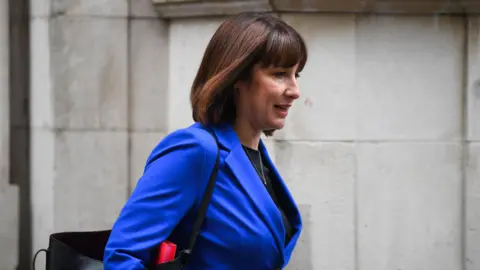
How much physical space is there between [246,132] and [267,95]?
15 centimetres

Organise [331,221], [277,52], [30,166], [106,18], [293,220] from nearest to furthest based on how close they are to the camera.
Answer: [277,52]
[293,220]
[331,221]
[106,18]
[30,166]

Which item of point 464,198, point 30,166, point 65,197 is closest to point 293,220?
point 464,198

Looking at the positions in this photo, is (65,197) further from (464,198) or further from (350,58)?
(464,198)

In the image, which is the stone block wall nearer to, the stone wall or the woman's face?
the stone wall

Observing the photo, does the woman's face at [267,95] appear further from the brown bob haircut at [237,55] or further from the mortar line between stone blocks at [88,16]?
the mortar line between stone blocks at [88,16]

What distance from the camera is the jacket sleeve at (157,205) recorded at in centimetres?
190

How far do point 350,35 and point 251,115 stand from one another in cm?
236

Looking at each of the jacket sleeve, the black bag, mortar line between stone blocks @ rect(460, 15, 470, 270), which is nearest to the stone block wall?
the black bag

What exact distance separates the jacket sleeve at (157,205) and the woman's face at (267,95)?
0.30 metres

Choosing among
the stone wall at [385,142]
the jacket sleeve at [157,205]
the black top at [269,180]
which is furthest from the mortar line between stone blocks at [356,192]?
the jacket sleeve at [157,205]

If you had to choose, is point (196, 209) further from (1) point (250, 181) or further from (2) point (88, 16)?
(2) point (88, 16)

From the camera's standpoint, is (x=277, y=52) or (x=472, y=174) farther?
(x=472, y=174)

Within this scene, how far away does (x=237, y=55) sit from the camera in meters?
2.10

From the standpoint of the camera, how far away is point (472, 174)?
14.5 feet
